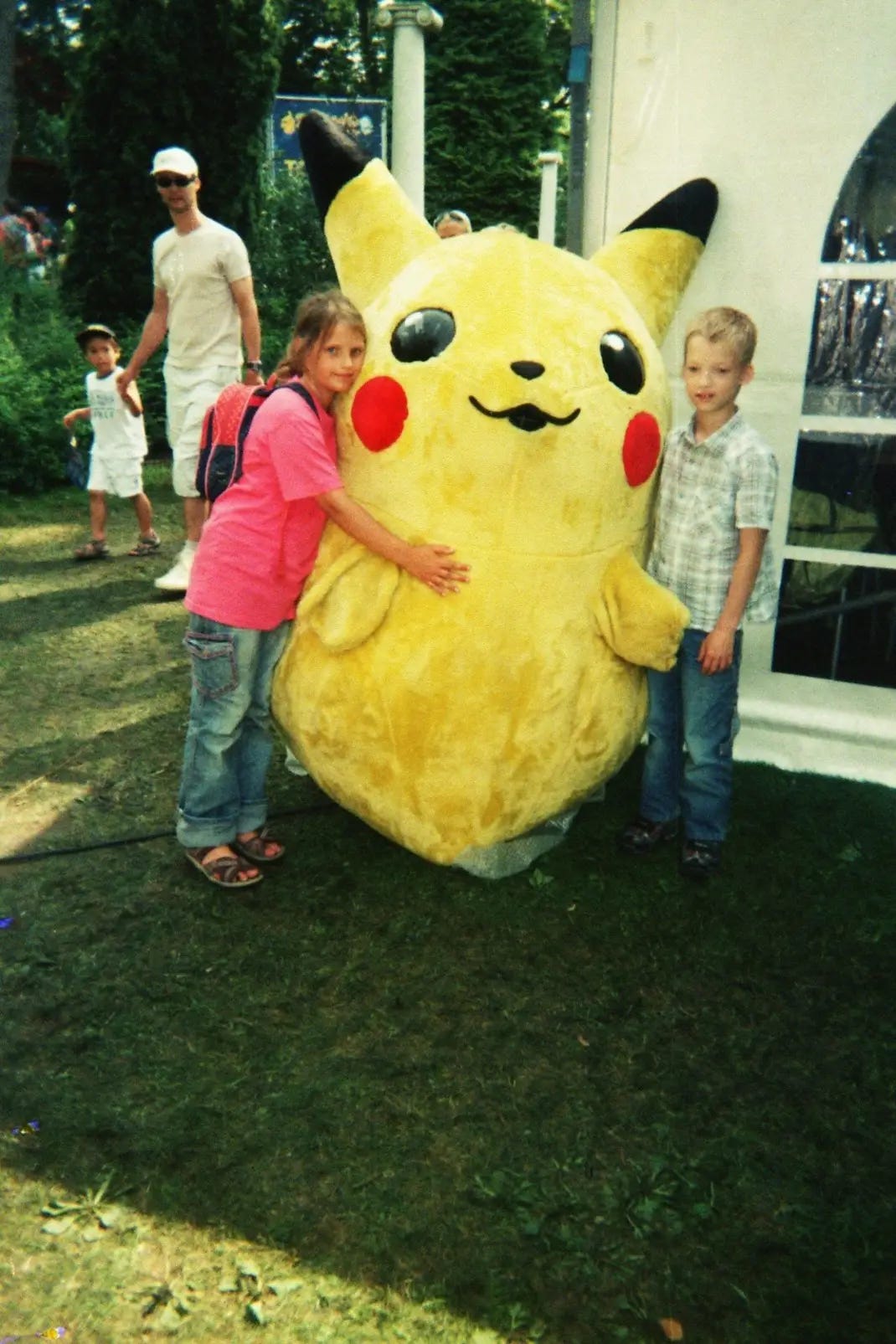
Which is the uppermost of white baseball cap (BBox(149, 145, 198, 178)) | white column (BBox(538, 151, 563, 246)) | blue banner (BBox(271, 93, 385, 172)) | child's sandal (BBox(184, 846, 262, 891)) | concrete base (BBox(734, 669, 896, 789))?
blue banner (BBox(271, 93, 385, 172))

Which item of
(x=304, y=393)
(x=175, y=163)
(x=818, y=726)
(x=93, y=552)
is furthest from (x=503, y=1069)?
(x=93, y=552)

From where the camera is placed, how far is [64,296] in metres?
13.1

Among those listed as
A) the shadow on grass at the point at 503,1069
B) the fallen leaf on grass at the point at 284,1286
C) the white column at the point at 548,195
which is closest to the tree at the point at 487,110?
the white column at the point at 548,195

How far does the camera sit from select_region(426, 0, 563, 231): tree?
23234 mm

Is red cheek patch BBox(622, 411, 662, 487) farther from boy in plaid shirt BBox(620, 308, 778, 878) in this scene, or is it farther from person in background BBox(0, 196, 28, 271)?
person in background BBox(0, 196, 28, 271)

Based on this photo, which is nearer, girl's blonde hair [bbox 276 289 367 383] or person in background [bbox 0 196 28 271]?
girl's blonde hair [bbox 276 289 367 383]

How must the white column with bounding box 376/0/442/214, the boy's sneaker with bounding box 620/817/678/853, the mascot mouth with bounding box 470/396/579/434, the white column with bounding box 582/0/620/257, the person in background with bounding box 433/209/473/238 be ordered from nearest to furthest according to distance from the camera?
the mascot mouth with bounding box 470/396/579/434, the boy's sneaker with bounding box 620/817/678/853, the white column with bounding box 582/0/620/257, the white column with bounding box 376/0/442/214, the person in background with bounding box 433/209/473/238

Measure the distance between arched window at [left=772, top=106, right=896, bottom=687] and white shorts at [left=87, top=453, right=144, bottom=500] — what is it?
14.4 feet

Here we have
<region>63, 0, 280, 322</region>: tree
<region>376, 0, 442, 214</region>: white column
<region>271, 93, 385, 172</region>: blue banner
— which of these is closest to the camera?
<region>376, 0, 442, 214</region>: white column

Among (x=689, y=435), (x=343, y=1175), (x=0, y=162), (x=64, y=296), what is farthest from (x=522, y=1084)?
(x=0, y=162)

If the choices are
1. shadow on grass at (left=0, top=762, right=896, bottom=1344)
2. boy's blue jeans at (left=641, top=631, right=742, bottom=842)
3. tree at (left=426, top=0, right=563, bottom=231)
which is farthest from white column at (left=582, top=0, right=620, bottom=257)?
tree at (left=426, top=0, right=563, bottom=231)

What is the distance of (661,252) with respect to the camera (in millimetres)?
3564

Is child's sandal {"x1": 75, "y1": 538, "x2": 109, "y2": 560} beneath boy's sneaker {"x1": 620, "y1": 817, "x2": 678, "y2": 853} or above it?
above

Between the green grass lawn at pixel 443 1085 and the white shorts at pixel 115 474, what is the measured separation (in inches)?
136
